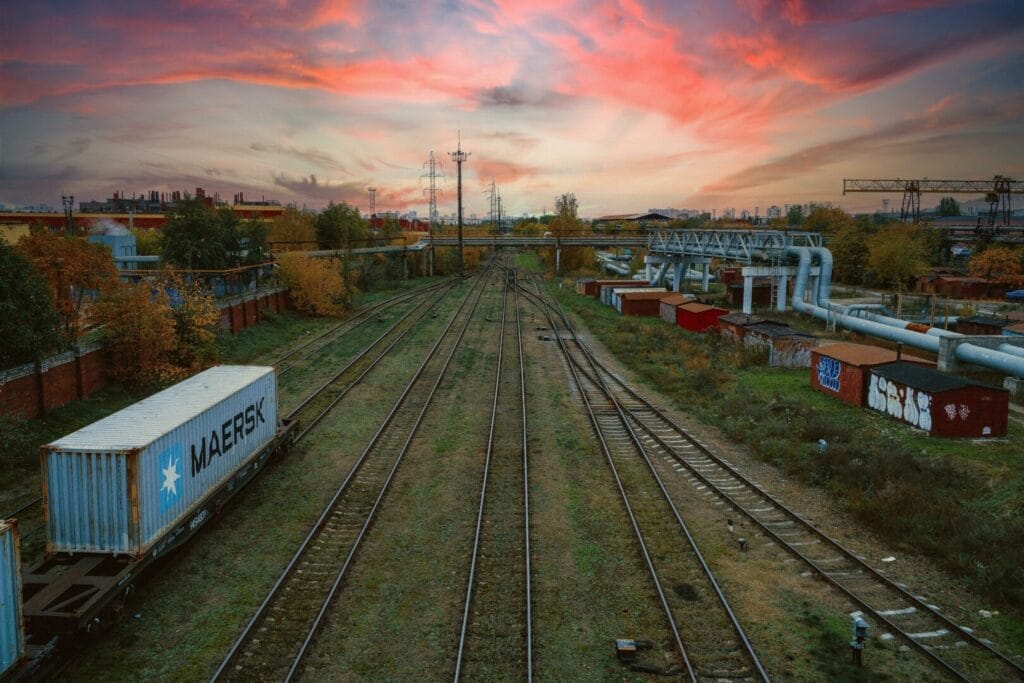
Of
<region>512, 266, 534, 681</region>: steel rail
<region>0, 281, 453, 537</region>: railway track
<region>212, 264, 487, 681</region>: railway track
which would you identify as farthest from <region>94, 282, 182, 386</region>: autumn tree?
<region>512, 266, 534, 681</region>: steel rail

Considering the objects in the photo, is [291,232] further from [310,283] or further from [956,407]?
[956,407]

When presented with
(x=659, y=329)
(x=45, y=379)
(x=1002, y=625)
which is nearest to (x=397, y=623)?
(x=1002, y=625)

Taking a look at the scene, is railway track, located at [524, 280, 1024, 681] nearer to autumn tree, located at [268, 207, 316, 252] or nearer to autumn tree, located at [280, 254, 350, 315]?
autumn tree, located at [280, 254, 350, 315]

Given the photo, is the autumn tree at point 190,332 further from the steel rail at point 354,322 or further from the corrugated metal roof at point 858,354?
the corrugated metal roof at point 858,354

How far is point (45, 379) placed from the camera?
20.3 metres

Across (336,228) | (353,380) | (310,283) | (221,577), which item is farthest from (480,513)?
(336,228)

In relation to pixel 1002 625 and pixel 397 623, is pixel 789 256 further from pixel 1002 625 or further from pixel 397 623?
pixel 397 623

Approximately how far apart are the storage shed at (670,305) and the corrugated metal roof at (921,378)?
21.2 meters

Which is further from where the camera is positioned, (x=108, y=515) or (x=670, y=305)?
(x=670, y=305)

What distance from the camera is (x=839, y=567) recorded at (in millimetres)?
12742

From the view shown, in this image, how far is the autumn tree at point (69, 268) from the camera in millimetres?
22250

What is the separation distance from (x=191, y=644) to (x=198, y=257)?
34.8 m

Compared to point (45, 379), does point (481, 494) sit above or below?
below

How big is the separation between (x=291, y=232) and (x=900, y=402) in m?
54.6
